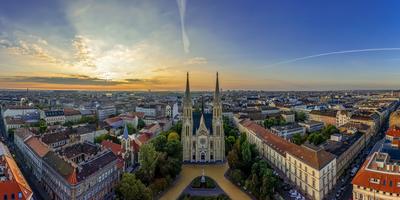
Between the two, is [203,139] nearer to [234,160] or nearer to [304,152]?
[234,160]

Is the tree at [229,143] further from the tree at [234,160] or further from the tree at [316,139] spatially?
the tree at [316,139]

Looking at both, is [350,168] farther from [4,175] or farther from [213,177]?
[4,175]

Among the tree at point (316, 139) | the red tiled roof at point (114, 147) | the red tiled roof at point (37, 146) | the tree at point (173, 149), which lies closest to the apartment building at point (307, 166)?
the tree at point (316, 139)

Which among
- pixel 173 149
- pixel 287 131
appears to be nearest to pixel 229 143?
pixel 173 149

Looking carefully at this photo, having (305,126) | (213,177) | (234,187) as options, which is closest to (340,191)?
(234,187)

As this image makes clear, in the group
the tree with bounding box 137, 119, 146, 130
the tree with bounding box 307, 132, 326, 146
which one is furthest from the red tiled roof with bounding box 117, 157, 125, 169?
the tree with bounding box 137, 119, 146, 130

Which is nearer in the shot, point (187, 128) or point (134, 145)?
point (134, 145)
